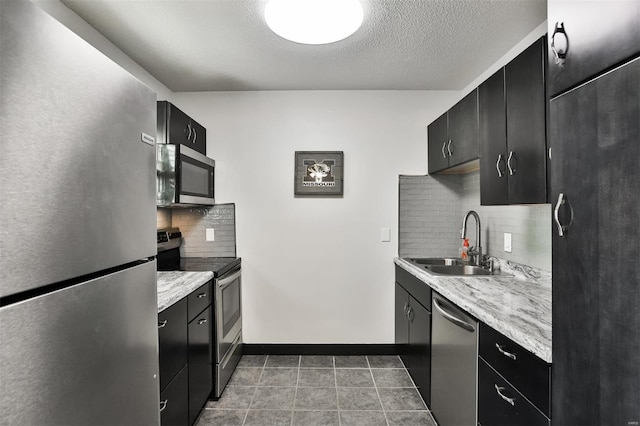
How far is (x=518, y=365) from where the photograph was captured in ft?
3.63

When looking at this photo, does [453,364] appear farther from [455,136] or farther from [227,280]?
[227,280]

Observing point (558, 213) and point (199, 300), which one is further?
point (199, 300)

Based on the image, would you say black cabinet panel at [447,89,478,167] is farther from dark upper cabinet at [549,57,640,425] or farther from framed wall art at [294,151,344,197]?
dark upper cabinet at [549,57,640,425]

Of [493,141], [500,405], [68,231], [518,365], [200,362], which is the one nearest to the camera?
[68,231]

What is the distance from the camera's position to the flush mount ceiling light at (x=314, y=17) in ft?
5.15

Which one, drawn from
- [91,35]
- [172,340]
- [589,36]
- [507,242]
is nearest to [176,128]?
[91,35]

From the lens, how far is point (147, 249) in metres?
0.93

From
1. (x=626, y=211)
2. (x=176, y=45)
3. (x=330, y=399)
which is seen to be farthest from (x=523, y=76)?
(x=330, y=399)

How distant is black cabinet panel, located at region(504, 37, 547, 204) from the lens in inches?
54.2

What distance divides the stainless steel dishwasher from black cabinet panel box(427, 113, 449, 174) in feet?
3.75

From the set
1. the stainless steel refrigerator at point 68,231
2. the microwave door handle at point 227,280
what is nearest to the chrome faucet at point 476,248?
the microwave door handle at point 227,280

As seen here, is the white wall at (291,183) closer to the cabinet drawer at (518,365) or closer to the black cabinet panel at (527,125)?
the black cabinet panel at (527,125)

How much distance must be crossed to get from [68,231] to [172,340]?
1.15 metres

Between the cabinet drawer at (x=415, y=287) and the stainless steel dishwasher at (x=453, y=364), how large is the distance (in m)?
0.11
